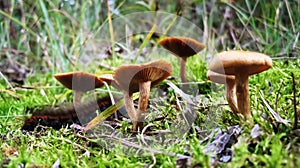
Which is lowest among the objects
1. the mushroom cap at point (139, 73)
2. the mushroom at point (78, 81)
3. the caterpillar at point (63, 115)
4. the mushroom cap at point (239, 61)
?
the caterpillar at point (63, 115)

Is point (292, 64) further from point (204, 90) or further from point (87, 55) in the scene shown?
point (87, 55)

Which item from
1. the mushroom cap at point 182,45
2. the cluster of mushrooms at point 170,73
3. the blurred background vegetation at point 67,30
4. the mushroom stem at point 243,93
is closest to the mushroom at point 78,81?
the cluster of mushrooms at point 170,73

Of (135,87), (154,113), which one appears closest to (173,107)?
(154,113)

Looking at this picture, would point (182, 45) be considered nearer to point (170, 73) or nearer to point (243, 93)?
point (170, 73)

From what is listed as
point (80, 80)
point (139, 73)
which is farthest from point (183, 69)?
point (139, 73)

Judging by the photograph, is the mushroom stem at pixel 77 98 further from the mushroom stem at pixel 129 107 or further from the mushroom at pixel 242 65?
the mushroom at pixel 242 65

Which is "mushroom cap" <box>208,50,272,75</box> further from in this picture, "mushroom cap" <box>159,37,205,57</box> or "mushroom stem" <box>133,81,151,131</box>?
"mushroom cap" <box>159,37,205,57</box>

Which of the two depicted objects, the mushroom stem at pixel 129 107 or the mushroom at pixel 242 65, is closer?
the mushroom at pixel 242 65

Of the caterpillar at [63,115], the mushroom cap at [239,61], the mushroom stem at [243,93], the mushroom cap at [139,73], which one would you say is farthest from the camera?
the caterpillar at [63,115]
